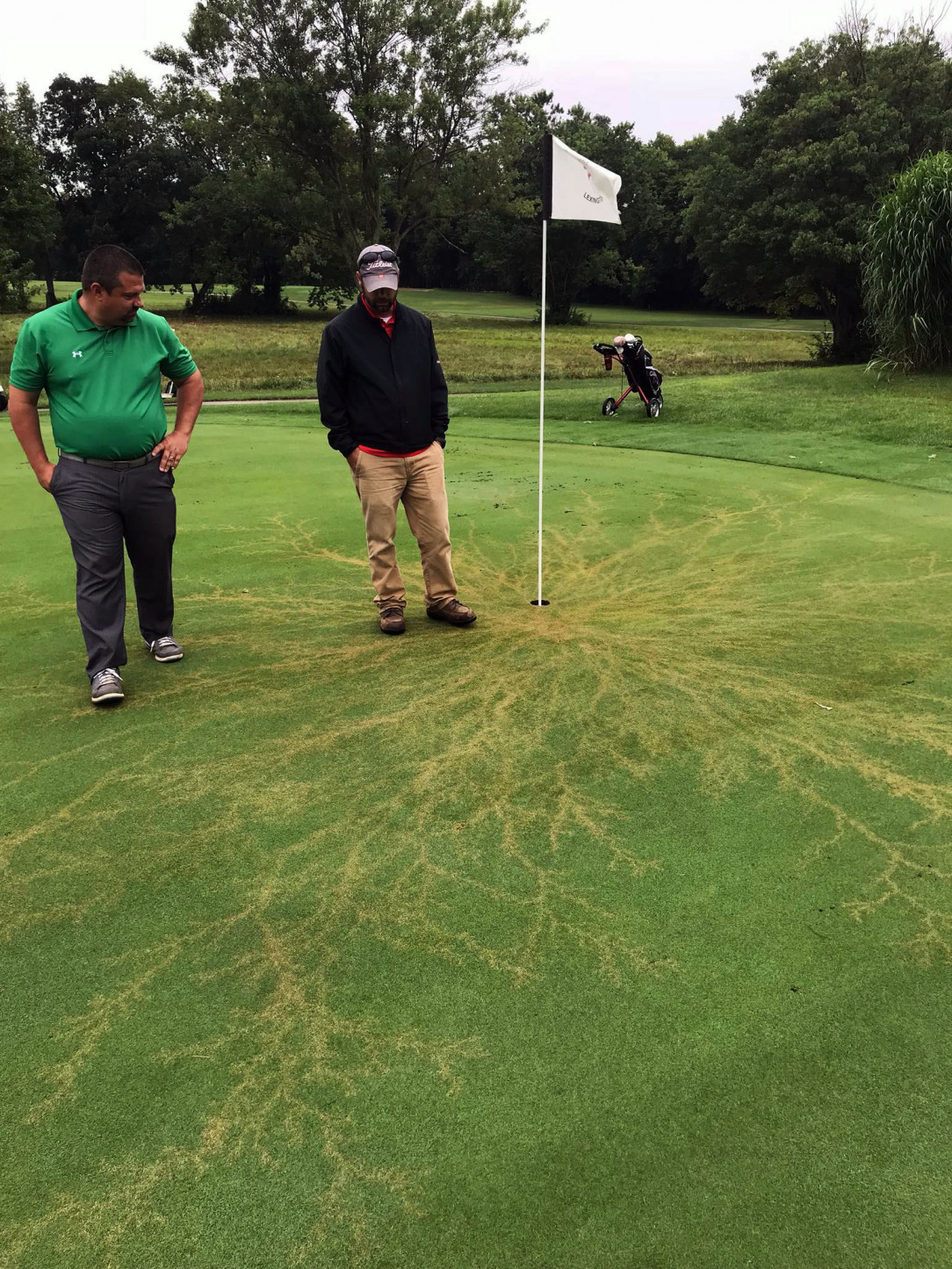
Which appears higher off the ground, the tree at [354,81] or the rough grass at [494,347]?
the tree at [354,81]

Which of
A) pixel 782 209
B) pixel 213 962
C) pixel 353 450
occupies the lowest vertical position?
pixel 213 962

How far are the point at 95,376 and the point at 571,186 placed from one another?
2689 millimetres

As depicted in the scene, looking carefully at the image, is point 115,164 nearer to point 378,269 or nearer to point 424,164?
point 424,164

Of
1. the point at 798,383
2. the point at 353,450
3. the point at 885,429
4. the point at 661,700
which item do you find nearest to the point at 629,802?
the point at 661,700

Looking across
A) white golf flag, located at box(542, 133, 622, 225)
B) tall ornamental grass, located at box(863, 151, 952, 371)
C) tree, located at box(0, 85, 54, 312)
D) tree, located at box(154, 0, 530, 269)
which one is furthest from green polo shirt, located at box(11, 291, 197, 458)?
tree, located at box(154, 0, 530, 269)

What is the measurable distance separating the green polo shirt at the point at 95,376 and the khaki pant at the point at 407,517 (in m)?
1.08

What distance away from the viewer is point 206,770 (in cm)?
344

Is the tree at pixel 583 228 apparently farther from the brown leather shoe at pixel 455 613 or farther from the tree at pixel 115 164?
the brown leather shoe at pixel 455 613

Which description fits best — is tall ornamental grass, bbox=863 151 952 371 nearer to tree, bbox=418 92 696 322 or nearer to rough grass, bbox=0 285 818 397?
rough grass, bbox=0 285 818 397

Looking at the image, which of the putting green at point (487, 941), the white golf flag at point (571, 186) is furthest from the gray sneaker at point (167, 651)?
the white golf flag at point (571, 186)

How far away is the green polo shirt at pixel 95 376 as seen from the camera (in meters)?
4.02

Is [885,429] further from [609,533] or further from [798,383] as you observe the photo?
[609,533]

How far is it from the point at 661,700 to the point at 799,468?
584 cm

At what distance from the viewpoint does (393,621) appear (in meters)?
4.89
